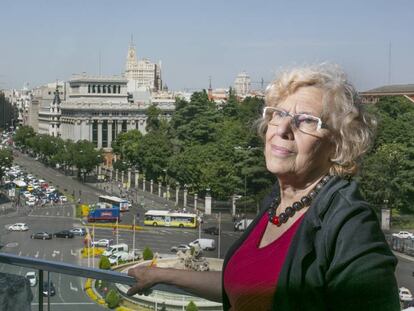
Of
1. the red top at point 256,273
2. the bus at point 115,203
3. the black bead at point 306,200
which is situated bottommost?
the bus at point 115,203

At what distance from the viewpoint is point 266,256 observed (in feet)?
7.36

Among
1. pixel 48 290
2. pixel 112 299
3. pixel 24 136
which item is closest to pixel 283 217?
pixel 112 299

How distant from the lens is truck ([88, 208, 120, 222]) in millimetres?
32469

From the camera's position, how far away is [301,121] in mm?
2371

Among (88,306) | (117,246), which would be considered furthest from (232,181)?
(88,306)

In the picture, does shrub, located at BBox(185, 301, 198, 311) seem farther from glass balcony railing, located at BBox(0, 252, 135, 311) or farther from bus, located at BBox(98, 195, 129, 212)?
bus, located at BBox(98, 195, 129, 212)

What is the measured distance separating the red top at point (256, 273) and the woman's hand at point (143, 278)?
0.74 m

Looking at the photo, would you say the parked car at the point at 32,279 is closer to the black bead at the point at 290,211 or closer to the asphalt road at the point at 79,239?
the black bead at the point at 290,211

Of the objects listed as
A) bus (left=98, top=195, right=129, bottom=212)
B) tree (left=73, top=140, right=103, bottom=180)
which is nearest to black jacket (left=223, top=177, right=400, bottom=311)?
bus (left=98, top=195, right=129, bottom=212)

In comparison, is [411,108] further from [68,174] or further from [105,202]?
[68,174]

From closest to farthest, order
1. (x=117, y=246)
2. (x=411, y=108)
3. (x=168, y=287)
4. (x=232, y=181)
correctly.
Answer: (x=168, y=287), (x=117, y=246), (x=232, y=181), (x=411, y=108)

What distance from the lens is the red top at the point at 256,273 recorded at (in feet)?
7.16

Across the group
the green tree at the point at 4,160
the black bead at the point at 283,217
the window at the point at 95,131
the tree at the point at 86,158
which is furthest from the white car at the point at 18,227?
the window at the point at 95,131

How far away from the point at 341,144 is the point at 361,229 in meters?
0.40
